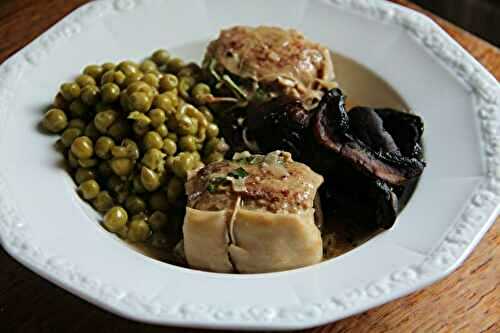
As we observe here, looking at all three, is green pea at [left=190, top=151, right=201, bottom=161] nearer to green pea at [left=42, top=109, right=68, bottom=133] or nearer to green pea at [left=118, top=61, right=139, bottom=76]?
green pea at [left=118, top=61, right=139, bottom=76]

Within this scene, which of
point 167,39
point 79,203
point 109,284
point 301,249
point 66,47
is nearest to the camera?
point 109,284

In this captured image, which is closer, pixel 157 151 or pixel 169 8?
pixel 157 151

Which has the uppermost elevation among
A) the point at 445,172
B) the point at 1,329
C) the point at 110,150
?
the point at 445,172

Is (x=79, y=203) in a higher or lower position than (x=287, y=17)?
lower

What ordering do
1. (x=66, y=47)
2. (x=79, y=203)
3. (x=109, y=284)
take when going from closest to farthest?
(x=109, y=284) < (x=79, y=203) < (x=66, y=47)

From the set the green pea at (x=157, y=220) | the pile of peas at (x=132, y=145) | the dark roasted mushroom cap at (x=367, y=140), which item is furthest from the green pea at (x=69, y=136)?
the dark roasted mushroom cap at (x=367, y=140)

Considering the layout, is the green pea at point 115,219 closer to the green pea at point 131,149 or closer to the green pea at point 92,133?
the green pea at point 131,149

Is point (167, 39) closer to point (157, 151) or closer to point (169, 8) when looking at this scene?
point (169, 8)

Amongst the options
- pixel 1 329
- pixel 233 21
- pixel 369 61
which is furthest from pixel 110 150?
pixel 369 61

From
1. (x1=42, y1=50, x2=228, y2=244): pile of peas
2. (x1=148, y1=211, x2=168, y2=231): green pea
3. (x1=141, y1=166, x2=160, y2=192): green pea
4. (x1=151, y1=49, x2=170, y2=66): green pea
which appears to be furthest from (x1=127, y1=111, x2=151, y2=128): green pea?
(x1=151, y1=49, x2=170, y2=66): green pea
